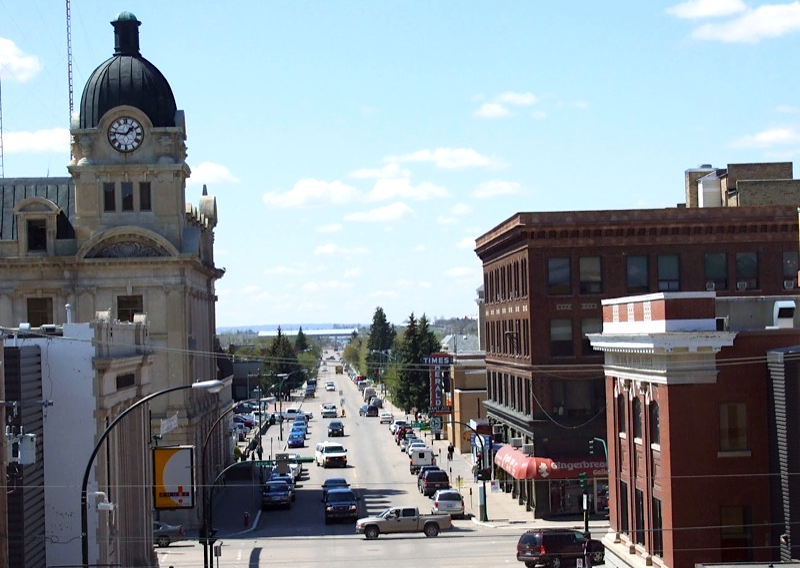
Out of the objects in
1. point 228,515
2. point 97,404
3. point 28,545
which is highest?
point 97,404

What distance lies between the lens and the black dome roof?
220 feet

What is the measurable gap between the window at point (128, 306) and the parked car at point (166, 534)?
1226cm

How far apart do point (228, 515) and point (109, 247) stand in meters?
15.6

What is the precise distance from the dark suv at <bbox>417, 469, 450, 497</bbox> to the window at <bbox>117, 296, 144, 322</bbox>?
19.2m

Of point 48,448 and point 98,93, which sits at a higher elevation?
point 98,93

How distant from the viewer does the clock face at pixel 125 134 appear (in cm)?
6644

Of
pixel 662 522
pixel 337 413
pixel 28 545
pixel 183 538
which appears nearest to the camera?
pixel 28 545

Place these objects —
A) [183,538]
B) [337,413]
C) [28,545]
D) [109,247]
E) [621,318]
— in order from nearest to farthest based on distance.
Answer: [28,545], [621,318], [183,538], [109,247], [337,413]

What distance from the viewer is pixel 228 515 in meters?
69.2

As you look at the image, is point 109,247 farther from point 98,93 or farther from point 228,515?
point 228,515

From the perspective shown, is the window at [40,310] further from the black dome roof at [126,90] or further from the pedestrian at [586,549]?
the pedestrian at [586,549]

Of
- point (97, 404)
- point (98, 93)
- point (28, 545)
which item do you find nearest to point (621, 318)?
point (97, 404)

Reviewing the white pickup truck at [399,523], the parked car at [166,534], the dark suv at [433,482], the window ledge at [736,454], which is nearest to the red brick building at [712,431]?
the window ledge at [736,454]

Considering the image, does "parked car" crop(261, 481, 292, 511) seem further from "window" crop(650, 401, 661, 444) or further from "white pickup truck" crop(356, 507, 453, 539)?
"window" crop(650, 401, 661, 444)
